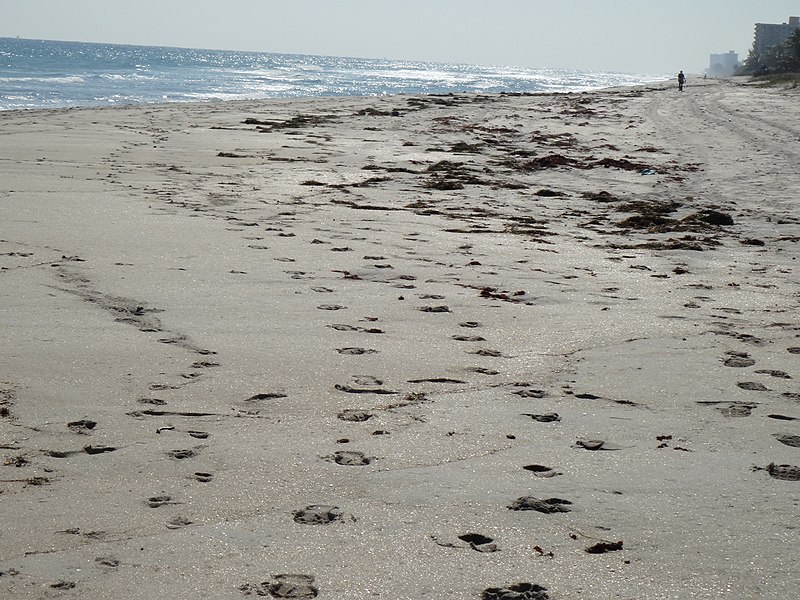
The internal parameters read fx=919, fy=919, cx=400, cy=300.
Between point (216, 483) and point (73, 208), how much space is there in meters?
4.61

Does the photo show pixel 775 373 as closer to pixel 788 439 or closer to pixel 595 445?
pixel 788 439

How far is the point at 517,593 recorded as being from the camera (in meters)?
2.03

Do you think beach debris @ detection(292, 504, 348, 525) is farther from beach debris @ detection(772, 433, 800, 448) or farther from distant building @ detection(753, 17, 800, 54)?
distant building @ detection(753, 17, 800, 54)

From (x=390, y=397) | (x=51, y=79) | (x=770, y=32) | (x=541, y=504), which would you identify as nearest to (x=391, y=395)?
(x=390, y=397)

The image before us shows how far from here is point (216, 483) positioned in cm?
253

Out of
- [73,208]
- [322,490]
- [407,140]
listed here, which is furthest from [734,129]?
[322,490]

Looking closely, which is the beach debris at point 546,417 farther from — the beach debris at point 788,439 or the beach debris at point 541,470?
the beach debris at point 788,439

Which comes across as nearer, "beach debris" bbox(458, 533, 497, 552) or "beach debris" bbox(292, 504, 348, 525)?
"beach debris" bbox(458, 533, 497, 552)

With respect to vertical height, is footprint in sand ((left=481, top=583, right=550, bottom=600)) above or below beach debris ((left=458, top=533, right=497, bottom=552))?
below

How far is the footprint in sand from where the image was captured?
2.01m

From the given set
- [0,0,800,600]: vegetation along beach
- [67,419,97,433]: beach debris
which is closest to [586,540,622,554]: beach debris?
[0,0,800,600]: vegetation along beach

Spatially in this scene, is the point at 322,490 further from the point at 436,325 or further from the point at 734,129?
the point at 734,129

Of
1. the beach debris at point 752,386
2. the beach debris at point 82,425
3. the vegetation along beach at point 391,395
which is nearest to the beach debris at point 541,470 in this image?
the vegetation along beach at point 391,395

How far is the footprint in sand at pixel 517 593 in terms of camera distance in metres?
2.01
